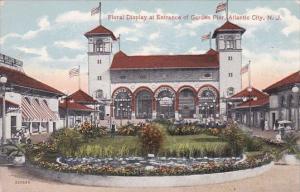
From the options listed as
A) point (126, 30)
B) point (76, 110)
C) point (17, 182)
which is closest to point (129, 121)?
point (76, 110)

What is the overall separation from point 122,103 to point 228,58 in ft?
4.73

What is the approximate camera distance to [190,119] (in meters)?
6.64

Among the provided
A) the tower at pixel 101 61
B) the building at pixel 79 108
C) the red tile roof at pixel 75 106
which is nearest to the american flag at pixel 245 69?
the tower at pixel 101 61

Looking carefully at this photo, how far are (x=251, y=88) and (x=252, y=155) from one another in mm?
846

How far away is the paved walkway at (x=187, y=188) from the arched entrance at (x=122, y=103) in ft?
3.74

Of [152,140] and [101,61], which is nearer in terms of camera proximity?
[152,140]

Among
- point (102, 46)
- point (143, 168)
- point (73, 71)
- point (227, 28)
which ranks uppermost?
point (227, 28)

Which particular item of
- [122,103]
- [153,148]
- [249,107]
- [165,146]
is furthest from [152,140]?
[249,107]

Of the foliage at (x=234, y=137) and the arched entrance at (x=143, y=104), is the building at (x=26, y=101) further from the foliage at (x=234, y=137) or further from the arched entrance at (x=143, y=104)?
the foliage at (x=234, y=137)

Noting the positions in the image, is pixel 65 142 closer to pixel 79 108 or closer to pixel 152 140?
pixel 79 108

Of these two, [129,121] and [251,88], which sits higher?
[251,88]

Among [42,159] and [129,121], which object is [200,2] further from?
[42,159]

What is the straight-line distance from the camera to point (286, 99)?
6539mm

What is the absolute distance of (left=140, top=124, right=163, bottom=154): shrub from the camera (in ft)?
20.9
